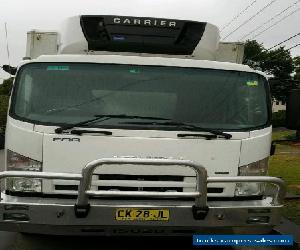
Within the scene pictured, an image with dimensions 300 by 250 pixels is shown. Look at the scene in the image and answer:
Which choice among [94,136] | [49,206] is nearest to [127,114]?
[94,136]

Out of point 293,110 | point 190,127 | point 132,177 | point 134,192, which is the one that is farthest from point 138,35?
point 134,192

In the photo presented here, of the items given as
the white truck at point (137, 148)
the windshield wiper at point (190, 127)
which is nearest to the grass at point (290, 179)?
the white truck at point (137, 148)

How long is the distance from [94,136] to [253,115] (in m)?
1.80

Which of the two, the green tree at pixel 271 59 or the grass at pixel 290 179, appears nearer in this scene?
the grass at pixel 290 179

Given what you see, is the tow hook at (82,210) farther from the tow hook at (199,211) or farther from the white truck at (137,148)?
the tow hook at (199,211)

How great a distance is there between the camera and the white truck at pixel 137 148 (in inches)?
184

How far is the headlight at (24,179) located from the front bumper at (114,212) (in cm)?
12

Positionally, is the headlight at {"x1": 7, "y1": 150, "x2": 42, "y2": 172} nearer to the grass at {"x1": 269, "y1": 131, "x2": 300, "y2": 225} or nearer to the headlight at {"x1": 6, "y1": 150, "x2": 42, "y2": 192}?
the headlight at {"x1": 6, "y1": 150, "x2": 42, "y2": 192}

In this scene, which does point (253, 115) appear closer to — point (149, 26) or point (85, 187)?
point (149, 26)

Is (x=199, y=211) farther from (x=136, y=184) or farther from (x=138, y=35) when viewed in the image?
(x=138, y=35)

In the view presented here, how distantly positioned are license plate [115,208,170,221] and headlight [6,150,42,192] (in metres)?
0.92

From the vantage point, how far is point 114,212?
4625 millimetres

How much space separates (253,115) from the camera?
17.9ft

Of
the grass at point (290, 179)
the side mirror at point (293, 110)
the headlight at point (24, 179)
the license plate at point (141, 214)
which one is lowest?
the grass at point (290, 179)
